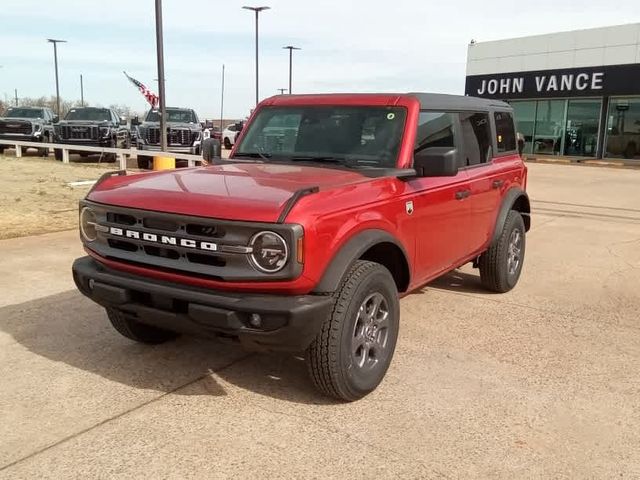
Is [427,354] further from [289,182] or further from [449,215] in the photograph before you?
[289,182]

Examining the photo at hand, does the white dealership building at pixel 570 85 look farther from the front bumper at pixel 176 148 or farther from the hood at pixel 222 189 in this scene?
the hood at pixel 222 189

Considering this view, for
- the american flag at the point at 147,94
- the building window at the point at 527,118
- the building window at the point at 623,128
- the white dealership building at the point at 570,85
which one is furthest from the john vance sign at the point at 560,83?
the american flag at the point at 147,94

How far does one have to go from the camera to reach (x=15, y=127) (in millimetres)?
23078

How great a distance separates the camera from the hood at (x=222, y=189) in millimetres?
3135

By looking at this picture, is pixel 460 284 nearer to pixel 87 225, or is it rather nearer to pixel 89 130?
pixel 87 225

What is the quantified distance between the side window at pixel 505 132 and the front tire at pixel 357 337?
8.97 ft

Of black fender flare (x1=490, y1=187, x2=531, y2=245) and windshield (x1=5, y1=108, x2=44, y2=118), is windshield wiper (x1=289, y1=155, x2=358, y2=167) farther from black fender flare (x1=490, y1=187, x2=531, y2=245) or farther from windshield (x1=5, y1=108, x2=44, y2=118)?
windshield (x1=5, y1=108, x2=44, y2=118)

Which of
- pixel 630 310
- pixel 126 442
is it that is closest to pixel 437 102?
pixel 630 310

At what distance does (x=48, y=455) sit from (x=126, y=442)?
36 cm

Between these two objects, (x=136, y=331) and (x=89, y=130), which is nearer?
(x=136, y=331)

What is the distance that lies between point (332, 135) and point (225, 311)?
74.5 inches

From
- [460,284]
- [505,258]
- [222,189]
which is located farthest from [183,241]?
[460,284]

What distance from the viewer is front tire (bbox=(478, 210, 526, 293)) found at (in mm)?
5648

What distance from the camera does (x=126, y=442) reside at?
3.07 meters
